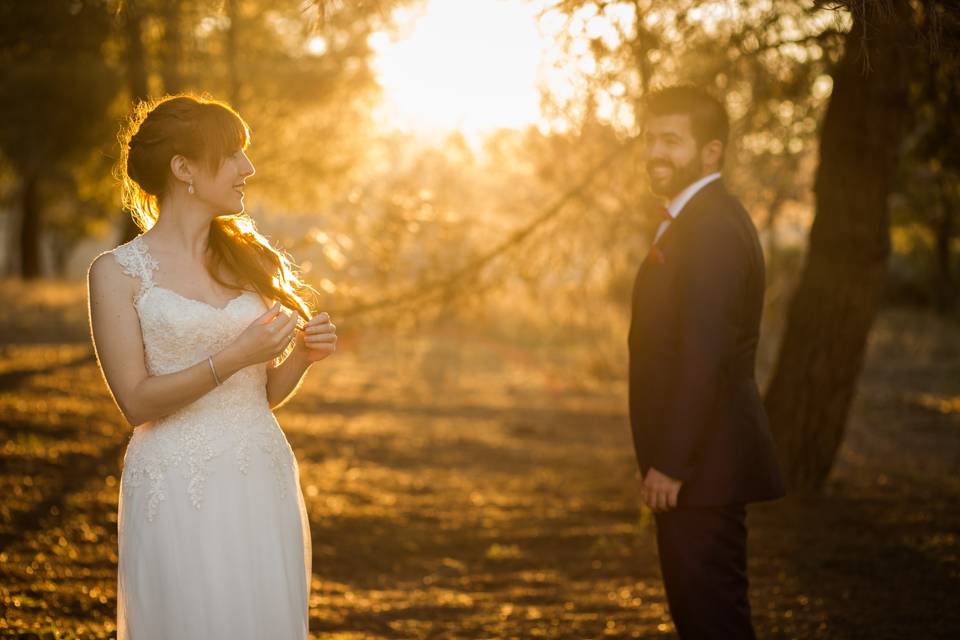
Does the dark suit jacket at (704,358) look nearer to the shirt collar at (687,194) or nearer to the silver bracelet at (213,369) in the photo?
the shirt collar at (687,194)

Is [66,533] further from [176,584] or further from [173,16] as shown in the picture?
[173,16]

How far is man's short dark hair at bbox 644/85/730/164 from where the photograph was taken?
154 inches

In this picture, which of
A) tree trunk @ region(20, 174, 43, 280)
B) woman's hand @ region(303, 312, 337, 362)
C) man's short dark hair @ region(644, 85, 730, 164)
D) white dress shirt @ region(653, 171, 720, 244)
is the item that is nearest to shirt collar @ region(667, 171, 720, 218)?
white dress shirt @ region(653, 171, 720, 244)

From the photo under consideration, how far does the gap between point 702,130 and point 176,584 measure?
2.51m

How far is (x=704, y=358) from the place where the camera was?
3699 mm

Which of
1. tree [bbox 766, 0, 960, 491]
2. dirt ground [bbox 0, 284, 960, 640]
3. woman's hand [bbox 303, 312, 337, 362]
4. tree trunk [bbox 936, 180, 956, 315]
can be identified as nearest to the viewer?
woman's hand [bbox 303, 312, 337, 362]

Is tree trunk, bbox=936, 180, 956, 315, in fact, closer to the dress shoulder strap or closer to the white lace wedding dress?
the white lace wedding dress

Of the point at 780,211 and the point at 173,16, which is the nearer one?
the point at 780,211

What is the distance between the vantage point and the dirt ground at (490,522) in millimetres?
5961

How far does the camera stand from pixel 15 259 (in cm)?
5012

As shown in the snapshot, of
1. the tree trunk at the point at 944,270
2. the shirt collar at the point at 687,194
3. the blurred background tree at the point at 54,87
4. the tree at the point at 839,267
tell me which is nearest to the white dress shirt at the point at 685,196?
the shirt collar at the point at 687,194

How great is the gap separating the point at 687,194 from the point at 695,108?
0.33 meters

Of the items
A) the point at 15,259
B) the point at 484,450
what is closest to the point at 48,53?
the point at 484,450

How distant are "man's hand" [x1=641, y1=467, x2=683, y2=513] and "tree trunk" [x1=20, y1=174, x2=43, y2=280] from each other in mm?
30822
